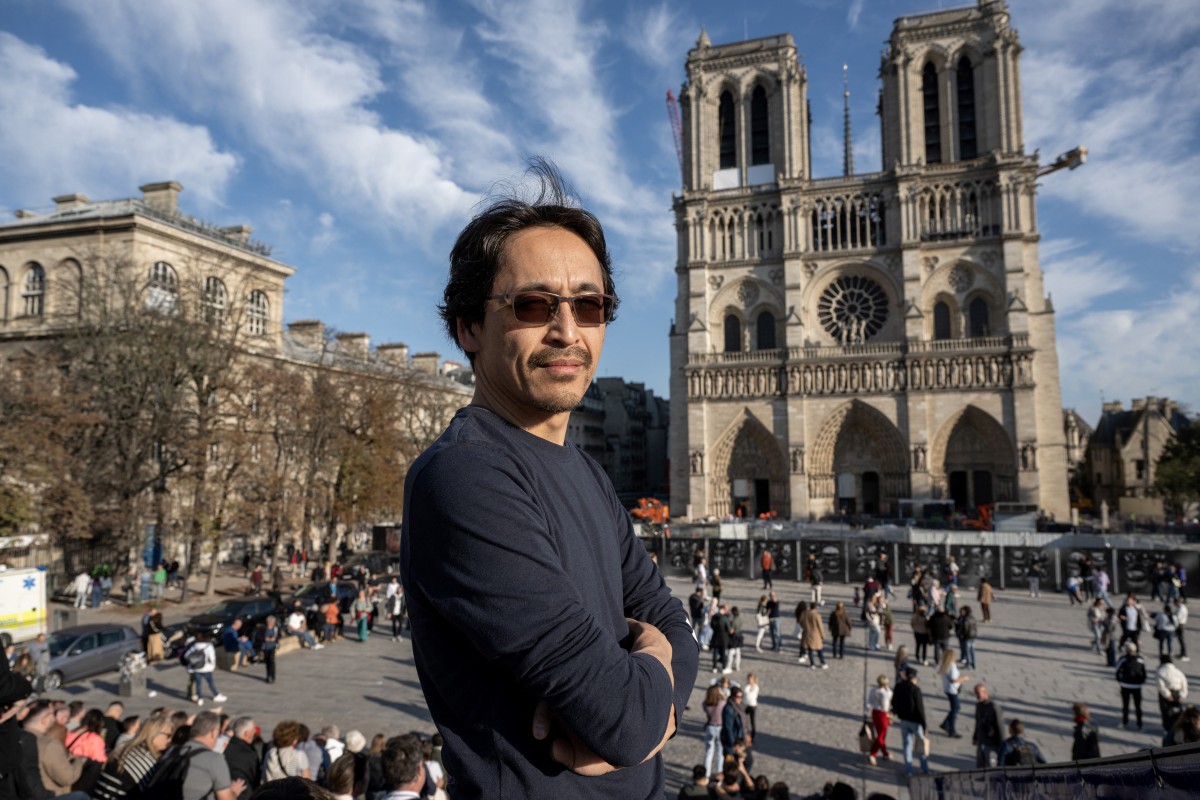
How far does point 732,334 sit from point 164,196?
29192mm

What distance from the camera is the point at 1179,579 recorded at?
20.0 meters

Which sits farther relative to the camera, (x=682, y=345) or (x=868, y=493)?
(x=682, y=345)

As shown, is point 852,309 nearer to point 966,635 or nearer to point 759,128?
point 759,128

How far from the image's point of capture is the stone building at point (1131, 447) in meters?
53.7

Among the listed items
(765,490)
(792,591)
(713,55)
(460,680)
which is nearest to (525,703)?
(460,680)

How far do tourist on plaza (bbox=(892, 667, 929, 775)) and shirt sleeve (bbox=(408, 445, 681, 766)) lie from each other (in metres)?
8.97

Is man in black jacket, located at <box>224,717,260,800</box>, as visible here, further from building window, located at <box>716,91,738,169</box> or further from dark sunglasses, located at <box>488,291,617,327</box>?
building window, located at <box>716,91,738,169</box>

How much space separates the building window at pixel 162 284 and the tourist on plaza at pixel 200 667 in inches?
661

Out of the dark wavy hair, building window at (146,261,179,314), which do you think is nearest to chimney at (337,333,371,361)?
building window at (146,261,179,314)

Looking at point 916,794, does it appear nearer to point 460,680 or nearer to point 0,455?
point 460,680

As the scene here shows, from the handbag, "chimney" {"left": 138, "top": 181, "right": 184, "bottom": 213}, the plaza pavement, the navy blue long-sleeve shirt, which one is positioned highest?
"chimney" {"left": 138, "top": 181, "right": 184, "bottom": 213}

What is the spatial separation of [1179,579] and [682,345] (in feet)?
90.2

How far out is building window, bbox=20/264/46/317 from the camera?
2944cm

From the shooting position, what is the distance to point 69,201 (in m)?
31.9
